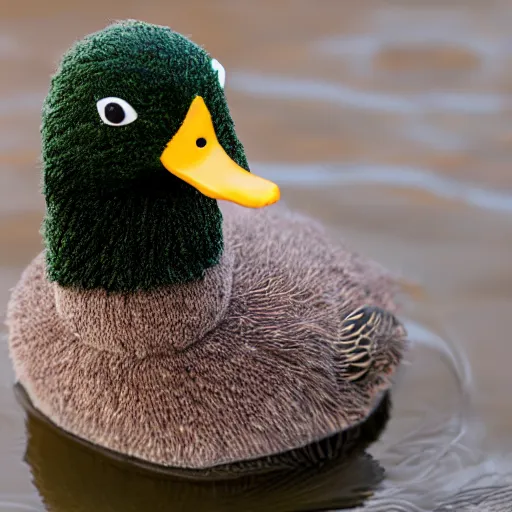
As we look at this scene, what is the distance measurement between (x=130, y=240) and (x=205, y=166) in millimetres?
382

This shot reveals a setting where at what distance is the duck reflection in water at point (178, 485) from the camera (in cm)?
353

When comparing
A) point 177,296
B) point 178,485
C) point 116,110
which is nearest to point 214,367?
point 177,296

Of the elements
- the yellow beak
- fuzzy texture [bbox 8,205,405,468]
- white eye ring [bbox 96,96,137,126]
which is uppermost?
white eye ring [bbox 96,96,137,126]

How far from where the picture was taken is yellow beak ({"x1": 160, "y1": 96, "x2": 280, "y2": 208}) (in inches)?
108

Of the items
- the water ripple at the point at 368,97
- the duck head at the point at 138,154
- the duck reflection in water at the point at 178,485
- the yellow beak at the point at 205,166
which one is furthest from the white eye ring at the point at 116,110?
the water ripple at the point at 368,97

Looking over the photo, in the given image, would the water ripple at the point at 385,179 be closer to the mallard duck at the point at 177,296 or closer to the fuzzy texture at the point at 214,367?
the mallard duck at the point at 177,296

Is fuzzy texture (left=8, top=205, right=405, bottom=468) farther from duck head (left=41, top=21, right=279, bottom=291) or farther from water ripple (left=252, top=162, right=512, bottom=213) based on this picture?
water ripple (left=252, top=162, right=512, bottom=213)

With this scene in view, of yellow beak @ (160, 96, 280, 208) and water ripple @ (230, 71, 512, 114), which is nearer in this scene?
yellow beak @ (160, 96, 280, 208)

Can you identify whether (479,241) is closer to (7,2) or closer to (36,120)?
(36,120)

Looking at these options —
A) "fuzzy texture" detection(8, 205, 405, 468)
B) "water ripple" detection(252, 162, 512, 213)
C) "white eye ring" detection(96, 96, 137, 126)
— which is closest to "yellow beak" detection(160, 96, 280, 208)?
"white eye ring" detection(96, 96, 137, 126)

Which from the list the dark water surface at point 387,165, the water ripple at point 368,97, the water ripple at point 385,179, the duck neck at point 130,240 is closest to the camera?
the duck neck at point 130,240

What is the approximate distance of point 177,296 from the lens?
125 inches

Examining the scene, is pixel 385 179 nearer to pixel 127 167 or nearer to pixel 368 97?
pixel 368 97

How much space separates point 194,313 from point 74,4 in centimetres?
339
